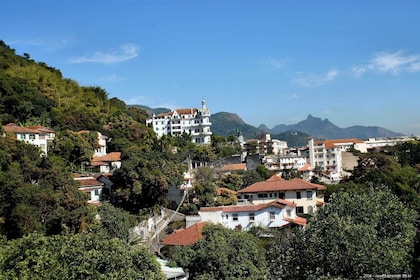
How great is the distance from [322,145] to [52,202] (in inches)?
2244

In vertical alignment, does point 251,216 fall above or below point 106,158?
below

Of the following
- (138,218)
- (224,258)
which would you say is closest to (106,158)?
(138,218)

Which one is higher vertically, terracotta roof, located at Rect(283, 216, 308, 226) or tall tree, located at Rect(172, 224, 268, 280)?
tall tree, located at Rect(172, 224, 268, 280)

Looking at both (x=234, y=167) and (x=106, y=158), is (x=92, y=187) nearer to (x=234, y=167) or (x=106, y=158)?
(x=106, y=158)

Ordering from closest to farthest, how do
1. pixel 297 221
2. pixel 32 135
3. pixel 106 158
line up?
1. pixel 297 221
2. pixel 32 135
3. pixel 106 158

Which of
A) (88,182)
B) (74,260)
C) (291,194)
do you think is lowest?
(291,194)

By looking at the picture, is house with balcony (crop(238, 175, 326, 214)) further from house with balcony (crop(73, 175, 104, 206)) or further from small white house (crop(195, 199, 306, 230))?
house with balcony (crop(73, 175, 104, 206))

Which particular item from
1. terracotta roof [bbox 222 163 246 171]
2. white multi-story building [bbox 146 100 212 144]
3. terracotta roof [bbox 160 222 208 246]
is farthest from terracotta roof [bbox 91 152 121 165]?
white multi-story building [bbox 146 100 212 144]

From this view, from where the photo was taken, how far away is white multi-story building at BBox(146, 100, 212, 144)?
66250 millimetres

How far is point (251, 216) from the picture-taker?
2831 cm

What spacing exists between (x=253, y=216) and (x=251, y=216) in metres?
0.13

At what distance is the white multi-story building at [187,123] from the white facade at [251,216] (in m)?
37.2

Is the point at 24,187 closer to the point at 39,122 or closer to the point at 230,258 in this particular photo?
the point at 230,258

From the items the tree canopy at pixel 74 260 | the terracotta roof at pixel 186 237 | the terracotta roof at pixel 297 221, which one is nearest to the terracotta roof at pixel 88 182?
the terracotta roof at pixel 186 237
